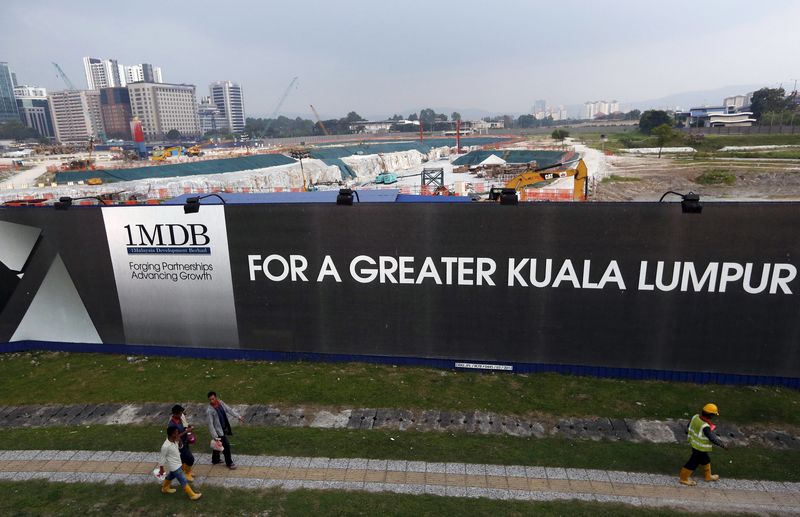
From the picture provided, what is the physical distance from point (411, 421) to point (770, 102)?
157016 millimetres

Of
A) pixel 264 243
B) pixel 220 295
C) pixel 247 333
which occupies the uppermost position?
pixel 264 243

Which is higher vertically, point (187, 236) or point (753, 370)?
point (187, 236)

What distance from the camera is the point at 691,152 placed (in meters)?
84.1

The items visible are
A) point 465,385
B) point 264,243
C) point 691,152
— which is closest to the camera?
point 465,385

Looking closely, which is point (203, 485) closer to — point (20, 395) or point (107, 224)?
point (20, 395)

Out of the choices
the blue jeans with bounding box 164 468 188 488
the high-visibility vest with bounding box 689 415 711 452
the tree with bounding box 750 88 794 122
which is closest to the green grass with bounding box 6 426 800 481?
the high-visibility vest with bounding box 689 415 711 452

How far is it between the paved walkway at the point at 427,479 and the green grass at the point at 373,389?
249 centimetres

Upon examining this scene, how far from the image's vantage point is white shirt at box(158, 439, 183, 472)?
29.7ft

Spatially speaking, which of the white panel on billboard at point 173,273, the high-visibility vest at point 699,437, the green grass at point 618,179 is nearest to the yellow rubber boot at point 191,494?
the white panel on billboard at point 173,273

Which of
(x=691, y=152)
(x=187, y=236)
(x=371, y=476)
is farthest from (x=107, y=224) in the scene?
(x=691, y=152)

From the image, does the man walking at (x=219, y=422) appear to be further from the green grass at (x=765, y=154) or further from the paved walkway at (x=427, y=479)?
the green grass at (x=765, y=154)

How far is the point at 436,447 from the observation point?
10.9 meters

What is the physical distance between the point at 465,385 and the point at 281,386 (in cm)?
545

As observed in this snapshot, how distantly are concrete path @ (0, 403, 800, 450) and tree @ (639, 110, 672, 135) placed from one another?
13134 centimetres
